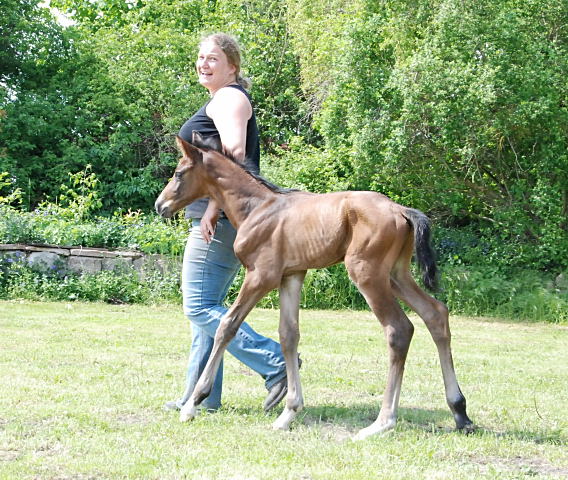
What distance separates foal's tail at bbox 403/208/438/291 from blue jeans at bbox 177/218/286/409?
1251mm

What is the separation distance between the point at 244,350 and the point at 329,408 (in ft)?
2.51

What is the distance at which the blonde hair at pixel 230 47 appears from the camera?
17.7 ft

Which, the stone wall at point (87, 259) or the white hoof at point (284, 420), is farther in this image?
the stone wall at point (87, 259)

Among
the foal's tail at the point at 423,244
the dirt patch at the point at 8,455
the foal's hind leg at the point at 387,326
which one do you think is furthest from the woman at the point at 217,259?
the dirt patch at the point at 8,455

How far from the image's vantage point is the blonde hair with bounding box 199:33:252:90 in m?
5.41

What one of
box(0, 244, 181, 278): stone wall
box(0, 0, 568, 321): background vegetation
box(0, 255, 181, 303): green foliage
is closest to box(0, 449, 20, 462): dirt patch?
box(0, 255, 181, 303): green foliage

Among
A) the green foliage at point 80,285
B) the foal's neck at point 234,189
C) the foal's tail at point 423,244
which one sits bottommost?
the green foliage at point 80,285

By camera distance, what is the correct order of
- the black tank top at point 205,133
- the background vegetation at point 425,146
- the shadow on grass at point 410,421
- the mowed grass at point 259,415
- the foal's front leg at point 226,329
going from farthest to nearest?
the background vegetation at point 425,146, the black tank top at point 205,133, the foal's front leg at point 226,329, the shadow on grass at point 410,421, the mowed grass at point 259,415

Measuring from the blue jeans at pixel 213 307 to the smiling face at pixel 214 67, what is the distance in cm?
96

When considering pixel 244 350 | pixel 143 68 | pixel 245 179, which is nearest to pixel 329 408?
pixel 244 350

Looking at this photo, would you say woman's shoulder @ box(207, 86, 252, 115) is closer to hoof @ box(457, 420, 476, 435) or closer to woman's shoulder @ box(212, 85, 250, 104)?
woman's shoulder @ box(212, 85, 250, 104)

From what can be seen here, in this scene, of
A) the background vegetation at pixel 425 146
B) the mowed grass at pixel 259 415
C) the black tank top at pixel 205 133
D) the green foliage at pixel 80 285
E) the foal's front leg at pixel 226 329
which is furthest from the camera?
the background vegetation at pixel 425 146

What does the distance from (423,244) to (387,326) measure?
559 mm

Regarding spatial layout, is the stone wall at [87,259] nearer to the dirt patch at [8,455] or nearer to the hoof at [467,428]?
the hoof at [467,428]
